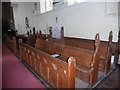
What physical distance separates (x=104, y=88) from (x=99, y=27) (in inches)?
82.8

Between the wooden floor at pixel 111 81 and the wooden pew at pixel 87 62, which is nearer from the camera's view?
the wooden pew at pixel 87 62

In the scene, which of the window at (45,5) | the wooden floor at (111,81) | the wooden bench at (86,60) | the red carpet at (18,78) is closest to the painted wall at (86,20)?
the window at (45,5)

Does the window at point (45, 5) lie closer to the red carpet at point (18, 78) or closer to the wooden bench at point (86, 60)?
the red carpet at point (18, 78)

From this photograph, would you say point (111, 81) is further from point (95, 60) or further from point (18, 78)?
point (18, 78)

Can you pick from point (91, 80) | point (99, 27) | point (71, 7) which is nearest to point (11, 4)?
point (71, 7)

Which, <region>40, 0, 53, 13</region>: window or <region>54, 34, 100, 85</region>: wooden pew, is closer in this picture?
<region>54, 34, 100, 85</region>: wooden pew

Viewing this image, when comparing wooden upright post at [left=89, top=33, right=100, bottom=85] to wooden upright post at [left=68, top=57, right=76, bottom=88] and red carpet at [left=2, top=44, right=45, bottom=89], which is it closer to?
wooden upright post at [left=68, top=57, right=76, bottom=88]

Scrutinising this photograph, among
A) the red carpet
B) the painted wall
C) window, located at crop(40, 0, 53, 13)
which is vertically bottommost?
the red carpet

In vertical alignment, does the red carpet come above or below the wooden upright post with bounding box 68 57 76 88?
below

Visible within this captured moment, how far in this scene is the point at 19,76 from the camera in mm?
2656

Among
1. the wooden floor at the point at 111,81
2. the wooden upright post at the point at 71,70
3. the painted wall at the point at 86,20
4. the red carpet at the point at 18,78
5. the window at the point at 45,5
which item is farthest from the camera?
the window at the point at 45,5

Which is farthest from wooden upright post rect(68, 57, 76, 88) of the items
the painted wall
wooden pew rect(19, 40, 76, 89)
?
the painted wall

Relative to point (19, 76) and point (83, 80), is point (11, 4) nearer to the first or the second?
point (19, 76)

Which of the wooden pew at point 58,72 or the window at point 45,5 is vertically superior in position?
the window at point 45,5
